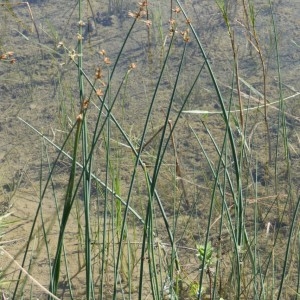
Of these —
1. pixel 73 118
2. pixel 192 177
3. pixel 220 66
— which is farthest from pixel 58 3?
pixel 192 177

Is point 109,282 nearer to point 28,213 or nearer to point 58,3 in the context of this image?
point 28,213

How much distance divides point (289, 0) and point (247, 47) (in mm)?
669

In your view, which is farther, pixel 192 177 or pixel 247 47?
pixel 247 47

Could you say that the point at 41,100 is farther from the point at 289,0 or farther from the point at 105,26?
the point at 289,0

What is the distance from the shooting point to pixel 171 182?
2.85 m

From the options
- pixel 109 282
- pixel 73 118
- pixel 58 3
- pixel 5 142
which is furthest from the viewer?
pixel 58 3

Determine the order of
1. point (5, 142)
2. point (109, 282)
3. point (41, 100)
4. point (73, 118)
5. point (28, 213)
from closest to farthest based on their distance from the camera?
point (109, 282)
point (28, 213)
point (73, 118)
point (5, 142)
point (41, 100)

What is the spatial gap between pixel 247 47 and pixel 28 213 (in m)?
1.59

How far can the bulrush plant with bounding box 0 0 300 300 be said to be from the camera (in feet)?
6.06

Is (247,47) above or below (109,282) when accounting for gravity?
above

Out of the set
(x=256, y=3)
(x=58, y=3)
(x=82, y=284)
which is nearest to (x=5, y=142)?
(x=82, y=284)

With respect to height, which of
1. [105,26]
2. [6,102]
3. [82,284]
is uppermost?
[105,26]

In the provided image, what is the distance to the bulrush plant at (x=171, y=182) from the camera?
1.85 metres

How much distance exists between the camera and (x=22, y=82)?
3934 mm
